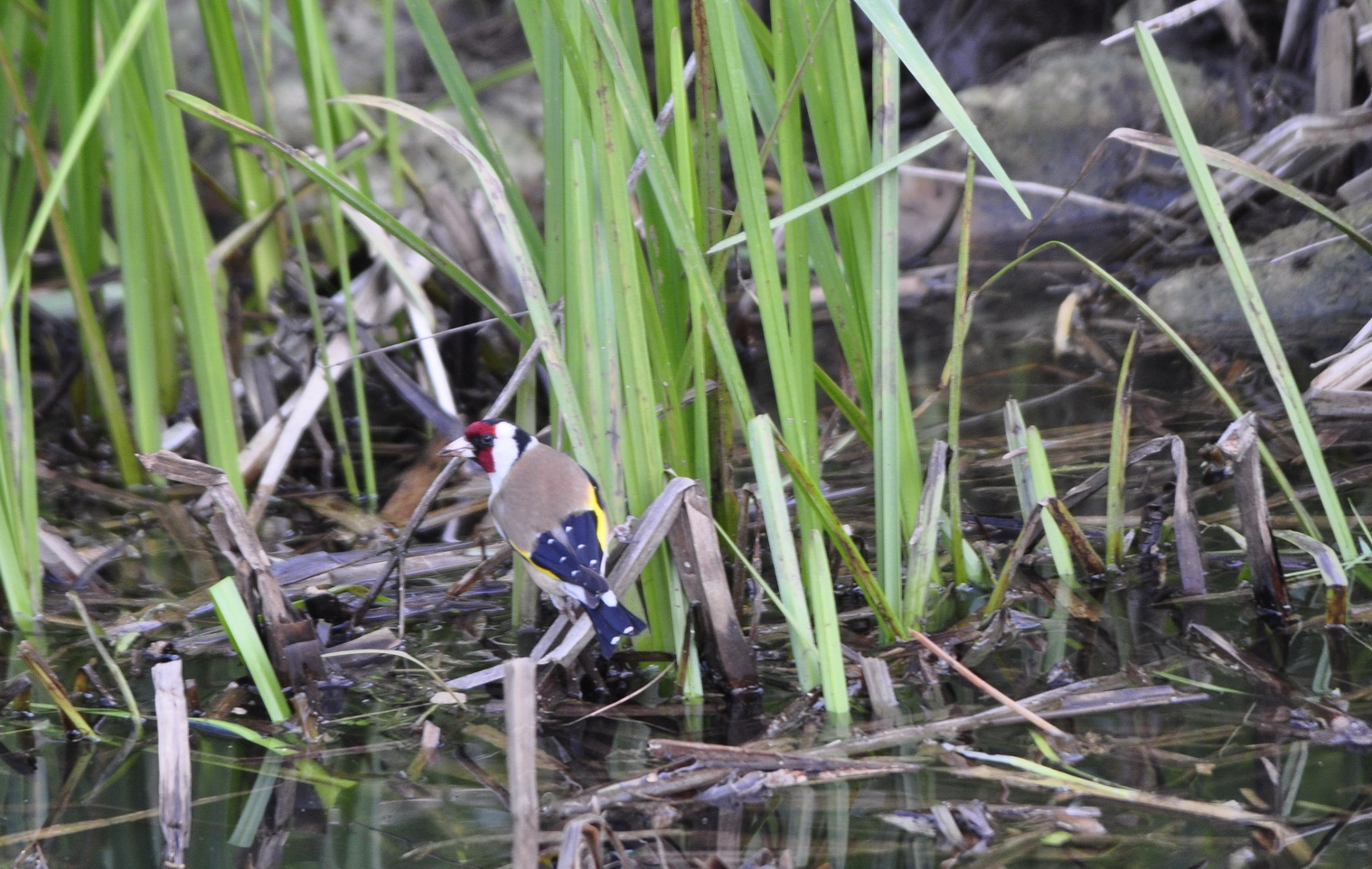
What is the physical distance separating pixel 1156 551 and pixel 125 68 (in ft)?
8.86

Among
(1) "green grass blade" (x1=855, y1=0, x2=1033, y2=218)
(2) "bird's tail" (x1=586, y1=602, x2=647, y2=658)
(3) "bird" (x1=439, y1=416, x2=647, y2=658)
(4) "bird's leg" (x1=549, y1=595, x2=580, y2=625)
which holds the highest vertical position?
(1) "green grass blade" (x1=855, y1=0, x2=1033, y2=218)

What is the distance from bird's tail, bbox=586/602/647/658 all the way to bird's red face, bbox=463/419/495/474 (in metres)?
0.83

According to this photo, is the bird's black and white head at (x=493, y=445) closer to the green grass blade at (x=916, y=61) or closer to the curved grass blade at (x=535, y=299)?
the curved grass blade at (x=535, y=299)

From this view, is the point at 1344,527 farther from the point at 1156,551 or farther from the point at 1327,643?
the point at 1156,551

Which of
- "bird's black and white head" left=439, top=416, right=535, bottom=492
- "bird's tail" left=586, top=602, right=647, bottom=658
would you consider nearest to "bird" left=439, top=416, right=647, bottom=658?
"bird's tail" left=586, top=602, right=647, bottom=658

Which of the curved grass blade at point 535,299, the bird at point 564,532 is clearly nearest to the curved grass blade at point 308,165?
the curved grass blade at point 535,299

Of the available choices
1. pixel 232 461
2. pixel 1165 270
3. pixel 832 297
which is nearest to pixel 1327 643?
pixel 832 297

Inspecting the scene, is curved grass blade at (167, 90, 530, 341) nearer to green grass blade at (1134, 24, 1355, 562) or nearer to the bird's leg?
the bird's leg

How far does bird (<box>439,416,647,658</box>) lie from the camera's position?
2.20m

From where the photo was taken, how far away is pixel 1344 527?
2.33 metres

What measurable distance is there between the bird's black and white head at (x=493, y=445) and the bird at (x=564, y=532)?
240 mm

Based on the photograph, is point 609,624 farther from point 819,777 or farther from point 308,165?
point 308,165

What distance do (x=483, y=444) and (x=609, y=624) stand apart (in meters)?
0.92

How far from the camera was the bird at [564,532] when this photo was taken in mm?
2201
